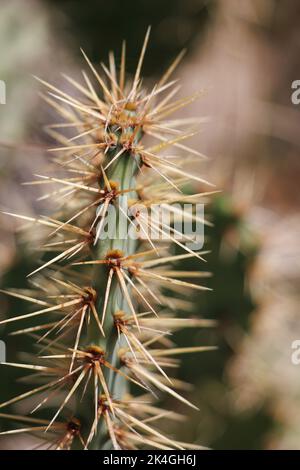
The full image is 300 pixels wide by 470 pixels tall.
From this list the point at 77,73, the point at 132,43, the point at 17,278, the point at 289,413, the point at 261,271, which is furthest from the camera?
the point at 77,73

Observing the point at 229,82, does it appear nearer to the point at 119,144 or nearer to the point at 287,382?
the point at 287,382

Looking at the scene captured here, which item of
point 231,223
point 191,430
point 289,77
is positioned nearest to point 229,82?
point 289,77

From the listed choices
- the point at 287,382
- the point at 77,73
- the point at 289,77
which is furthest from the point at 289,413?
the point at 289,77

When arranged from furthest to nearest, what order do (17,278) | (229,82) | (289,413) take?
(229,82) → (289,413) → (17,278)

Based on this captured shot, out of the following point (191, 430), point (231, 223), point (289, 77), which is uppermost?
point (289, 77)

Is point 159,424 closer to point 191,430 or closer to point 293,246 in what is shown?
point 191,430

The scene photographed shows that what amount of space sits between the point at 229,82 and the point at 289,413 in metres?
1.69

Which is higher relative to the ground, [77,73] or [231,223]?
[77,73]

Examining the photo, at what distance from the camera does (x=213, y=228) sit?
4.48ft

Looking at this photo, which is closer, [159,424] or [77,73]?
[159,424]

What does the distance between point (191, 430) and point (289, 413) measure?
248 millimetres

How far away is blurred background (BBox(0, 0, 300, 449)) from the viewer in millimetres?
1385

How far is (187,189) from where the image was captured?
1322mm

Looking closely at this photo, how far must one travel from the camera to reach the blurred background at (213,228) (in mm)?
1385
